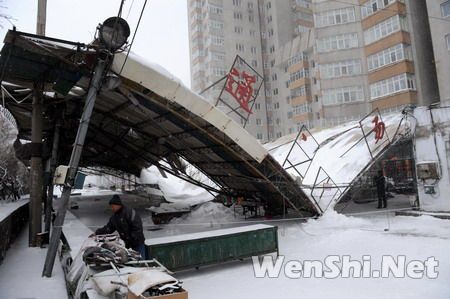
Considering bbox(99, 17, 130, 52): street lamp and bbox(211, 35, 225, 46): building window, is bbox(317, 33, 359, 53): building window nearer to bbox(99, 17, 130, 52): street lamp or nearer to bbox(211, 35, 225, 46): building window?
bbox(211, 35, 225, 46): building window

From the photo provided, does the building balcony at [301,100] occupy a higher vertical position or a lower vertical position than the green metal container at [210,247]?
higher

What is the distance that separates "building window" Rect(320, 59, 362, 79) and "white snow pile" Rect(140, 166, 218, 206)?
22.4 m

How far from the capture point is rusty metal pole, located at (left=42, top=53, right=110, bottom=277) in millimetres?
7691

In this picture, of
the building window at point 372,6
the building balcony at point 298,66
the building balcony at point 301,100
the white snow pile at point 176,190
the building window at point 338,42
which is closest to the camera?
the white snow pile at point 176,190

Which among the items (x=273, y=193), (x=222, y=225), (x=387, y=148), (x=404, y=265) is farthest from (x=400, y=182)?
(x=404, y=265)

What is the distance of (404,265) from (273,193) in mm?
7541

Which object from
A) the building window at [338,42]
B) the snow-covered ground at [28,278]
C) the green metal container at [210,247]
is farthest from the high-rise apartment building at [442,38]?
the snow-covered ground at [28,278]

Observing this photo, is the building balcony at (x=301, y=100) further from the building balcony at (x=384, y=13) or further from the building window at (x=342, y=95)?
the building balcony at (x=384, y=13)

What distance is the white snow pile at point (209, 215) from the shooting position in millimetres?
16266

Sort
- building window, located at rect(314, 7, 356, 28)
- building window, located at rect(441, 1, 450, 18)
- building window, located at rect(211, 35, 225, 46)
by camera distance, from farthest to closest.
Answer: building window, located at rect(211, 35, 225, 46), building window, located at rect(314, 7, 356, 28), building window, located at rect(441, 1, 450, 18)

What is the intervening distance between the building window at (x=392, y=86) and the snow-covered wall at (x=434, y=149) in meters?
23.4

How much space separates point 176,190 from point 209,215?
947 centimetres

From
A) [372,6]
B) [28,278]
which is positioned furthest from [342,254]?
[372,6]

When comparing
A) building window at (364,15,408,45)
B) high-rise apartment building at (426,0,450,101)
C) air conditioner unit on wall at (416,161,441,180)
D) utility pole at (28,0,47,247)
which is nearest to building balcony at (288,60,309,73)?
building window at (364,15,408,45)
